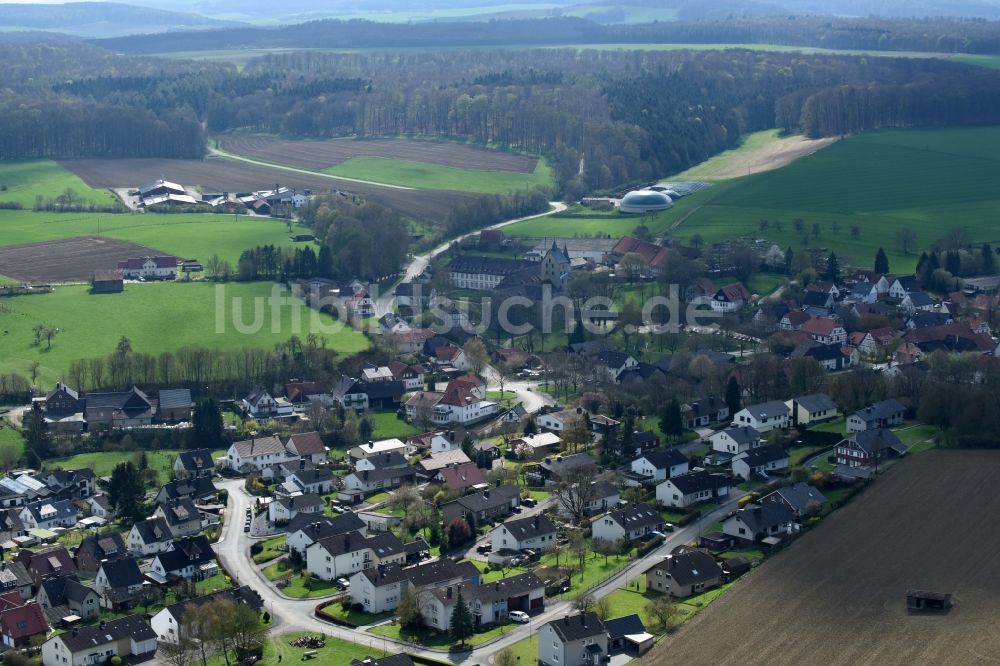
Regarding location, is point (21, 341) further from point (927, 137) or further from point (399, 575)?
point (927, 137)

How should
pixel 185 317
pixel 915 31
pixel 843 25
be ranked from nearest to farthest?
pixel 185 317, pixel 915 31, pixel 843 25

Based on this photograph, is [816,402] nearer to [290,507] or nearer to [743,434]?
[743,434]

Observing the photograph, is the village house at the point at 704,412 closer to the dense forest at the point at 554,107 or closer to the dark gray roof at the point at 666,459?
the dark gray roof at the point at 666,459

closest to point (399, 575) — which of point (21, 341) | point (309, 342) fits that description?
point (309, 342)

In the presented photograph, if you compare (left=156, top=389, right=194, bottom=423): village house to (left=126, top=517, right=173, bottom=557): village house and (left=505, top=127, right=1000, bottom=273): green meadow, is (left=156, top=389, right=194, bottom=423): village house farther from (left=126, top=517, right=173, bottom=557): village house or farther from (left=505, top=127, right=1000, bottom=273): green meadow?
(left=505, top=127, right=1000, bottom=273): green meadow

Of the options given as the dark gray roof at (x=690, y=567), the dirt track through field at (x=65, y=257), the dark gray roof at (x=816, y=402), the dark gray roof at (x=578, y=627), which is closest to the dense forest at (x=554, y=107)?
the dirt track through field at (x=65, y=257)

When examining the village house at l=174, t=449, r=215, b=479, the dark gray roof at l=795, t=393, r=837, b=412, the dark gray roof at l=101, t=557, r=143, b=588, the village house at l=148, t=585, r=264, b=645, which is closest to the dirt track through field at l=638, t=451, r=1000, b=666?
the dark gray roof at l=795, t=393, r=837, b=412
